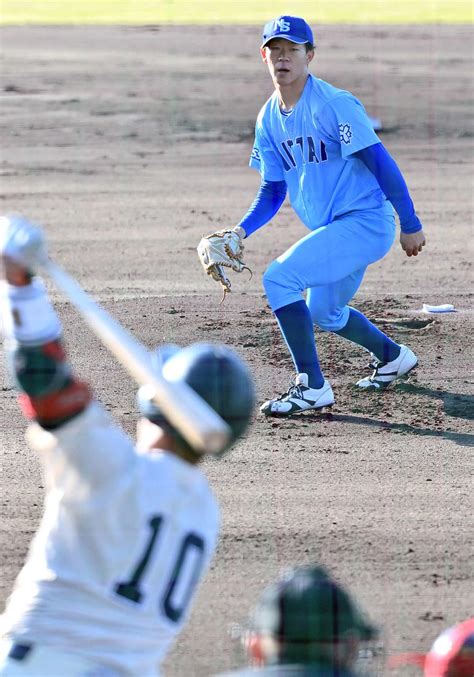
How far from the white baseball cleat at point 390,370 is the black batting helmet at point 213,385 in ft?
14.2

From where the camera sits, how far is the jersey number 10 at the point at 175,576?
292 cm

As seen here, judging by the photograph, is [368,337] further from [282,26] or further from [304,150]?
[282,26]

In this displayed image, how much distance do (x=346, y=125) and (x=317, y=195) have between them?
0.46m

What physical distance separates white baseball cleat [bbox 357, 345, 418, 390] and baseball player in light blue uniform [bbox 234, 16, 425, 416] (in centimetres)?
49

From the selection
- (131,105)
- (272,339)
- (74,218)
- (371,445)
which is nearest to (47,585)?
(371,445)

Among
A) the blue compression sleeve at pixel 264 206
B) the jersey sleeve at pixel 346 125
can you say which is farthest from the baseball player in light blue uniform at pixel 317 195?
the blue compression sleeve at pixel 264 206

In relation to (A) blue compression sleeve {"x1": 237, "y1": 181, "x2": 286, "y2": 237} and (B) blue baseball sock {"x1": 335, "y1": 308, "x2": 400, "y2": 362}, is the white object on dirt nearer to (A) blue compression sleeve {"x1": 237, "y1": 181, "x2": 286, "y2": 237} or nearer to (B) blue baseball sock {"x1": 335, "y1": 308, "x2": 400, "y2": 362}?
(B) blue baseball sock {"x1": 335, "y1": 308, "x2": 400, "y2": 362}

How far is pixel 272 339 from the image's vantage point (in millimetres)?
8398

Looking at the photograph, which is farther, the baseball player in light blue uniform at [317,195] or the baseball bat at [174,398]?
the baseball player in light blue uniform at [317,195]

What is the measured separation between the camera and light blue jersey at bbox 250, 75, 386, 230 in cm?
669

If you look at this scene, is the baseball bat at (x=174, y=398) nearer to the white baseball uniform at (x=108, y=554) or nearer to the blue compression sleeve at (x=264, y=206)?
the white baseball uniform at (x=108, y=554)

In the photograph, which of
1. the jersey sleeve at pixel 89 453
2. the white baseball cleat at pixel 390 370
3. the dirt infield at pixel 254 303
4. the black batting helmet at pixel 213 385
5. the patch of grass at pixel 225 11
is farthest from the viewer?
the patch of grass at pixel 225 11

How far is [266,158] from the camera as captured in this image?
715 cm

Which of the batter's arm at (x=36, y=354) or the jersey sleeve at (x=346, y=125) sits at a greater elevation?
the batter's arm at (x=36, y=354)
